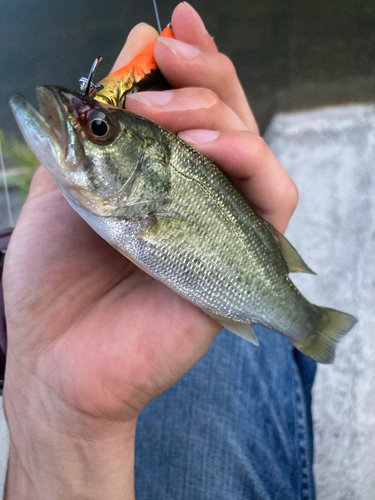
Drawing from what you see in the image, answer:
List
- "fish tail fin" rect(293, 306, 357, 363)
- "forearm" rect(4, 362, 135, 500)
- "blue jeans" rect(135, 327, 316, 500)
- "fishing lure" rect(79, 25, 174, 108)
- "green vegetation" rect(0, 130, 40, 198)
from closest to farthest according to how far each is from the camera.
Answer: "fishing lure" rect(79, 25, 174, 108) → "forearm" rect(4, 362, 135, 500) → "fish tail fin" rect(293, 306, 357, 363) → "blue jeans" rect(135, 327, 316, 500) → "green vegetation" rect(0, 130, 40, 198)

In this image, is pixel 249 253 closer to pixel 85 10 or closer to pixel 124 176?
pixel 124 176

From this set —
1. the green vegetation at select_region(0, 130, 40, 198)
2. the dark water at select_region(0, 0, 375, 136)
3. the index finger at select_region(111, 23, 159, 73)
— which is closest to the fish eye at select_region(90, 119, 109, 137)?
the index finger at select_region(111, 23, 159, 73)

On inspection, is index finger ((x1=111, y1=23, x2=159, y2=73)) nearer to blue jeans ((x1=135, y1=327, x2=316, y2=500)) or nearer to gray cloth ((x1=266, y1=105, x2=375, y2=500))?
blue jeans ((x1=135, y1=327, x2=316, y2=500))

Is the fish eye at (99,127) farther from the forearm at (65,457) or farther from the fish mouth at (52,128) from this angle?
the forearm at (65,457)

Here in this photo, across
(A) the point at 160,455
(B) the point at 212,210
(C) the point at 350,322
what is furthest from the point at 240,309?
(A) the point at 160,455

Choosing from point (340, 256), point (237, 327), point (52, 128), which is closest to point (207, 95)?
point (52, 128)

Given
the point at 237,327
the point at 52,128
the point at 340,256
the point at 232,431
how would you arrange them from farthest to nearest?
the point at 340,256 → the point at 232,431 → the point at 237,327 → the point at 52,128

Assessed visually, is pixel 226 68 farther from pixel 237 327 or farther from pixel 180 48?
pixel 237 327
